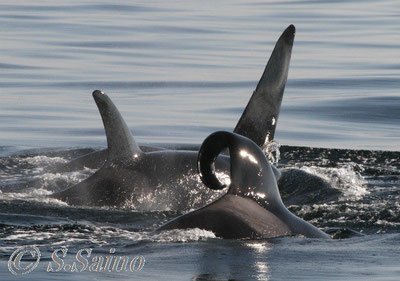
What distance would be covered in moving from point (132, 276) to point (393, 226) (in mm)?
2755

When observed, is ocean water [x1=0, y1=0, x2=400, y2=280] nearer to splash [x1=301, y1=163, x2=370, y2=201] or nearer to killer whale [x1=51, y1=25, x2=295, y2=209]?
splash [x1=301, y1=163, x2=370, y2=201]

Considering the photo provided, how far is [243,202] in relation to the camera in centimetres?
661

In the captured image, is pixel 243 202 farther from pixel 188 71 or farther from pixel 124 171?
pixel 188 71

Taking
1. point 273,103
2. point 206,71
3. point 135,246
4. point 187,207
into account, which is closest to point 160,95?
point 206,71

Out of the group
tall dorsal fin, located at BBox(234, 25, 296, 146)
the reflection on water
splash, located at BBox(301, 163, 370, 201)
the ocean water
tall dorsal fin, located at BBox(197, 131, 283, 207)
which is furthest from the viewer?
the reflection on water

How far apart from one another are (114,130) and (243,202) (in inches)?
101

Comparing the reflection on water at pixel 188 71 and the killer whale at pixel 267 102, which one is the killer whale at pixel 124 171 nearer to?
the killer whale at pixel 267 102

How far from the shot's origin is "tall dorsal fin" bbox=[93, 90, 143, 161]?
9016 millimetres

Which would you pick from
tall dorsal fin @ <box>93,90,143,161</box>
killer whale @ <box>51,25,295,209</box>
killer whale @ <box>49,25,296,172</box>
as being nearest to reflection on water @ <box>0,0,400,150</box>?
killer whale @ <box>49,25,296,172</box>

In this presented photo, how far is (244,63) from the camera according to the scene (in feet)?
68.3

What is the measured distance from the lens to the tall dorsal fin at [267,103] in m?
10.2

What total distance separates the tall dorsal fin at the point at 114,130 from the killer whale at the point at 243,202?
2.35 meters

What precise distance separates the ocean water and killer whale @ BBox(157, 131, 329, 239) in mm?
75

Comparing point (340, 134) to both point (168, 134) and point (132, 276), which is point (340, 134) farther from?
point (132, 276)
